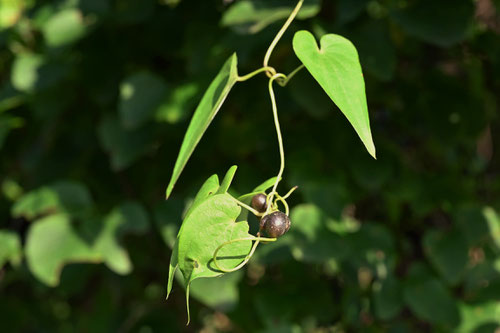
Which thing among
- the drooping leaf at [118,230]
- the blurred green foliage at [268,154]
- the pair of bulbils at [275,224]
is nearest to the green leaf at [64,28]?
the blurred green foliage at [268,154]

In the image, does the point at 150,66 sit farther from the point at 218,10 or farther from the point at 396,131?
the point at 396,131

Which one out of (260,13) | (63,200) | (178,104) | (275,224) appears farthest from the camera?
(63,200)

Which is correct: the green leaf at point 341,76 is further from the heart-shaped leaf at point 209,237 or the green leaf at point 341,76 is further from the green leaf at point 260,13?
the green leaf at point 260,13

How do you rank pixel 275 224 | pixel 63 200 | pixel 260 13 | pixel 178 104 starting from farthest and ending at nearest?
pixel 63 200 < pixel 178 104 < pixel 260 13 < pixel 275 224

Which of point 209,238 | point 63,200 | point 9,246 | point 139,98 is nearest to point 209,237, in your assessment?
point 209,238

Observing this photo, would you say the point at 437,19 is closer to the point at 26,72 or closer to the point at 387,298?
the point at 387,298

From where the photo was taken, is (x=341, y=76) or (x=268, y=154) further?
(x=268, y=154)

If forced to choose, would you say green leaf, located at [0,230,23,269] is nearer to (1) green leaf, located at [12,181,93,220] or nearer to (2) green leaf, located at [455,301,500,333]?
(1) green leaf, located at [12,181,93,220]
